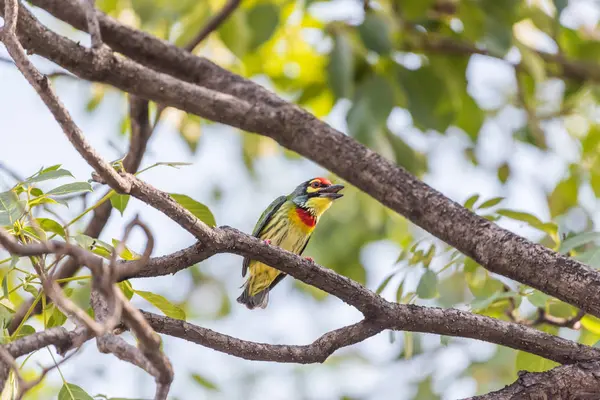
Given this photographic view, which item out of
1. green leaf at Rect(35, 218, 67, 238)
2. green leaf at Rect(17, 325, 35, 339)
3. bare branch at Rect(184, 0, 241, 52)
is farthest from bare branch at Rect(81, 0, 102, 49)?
bare branch at Rect(184, 0, 241, 52)

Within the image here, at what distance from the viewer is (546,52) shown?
233 inches

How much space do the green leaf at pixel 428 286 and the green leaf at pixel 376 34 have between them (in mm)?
1490

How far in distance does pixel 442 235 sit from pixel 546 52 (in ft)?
10.5

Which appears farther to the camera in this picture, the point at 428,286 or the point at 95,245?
the point at 428,286

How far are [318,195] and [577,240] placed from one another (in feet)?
7.00

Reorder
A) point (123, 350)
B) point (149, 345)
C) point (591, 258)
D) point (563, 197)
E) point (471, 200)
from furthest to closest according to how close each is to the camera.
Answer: point (563, 197) < point (471, 200) < point (591, 258) < point (123, 350) < point (149, 345)

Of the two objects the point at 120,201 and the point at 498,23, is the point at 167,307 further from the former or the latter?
the point at 498,23

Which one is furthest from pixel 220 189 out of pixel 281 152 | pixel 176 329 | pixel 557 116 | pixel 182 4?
pixel 176 329

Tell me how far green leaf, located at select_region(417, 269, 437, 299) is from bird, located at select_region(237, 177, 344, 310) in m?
1.75

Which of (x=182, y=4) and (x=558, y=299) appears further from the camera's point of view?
(x=182, y=4)

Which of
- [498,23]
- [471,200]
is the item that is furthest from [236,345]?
[498,23]

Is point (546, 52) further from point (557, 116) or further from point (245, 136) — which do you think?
point (245, 136)

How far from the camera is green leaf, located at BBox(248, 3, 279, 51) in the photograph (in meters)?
4.55

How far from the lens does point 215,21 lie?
448 cm
